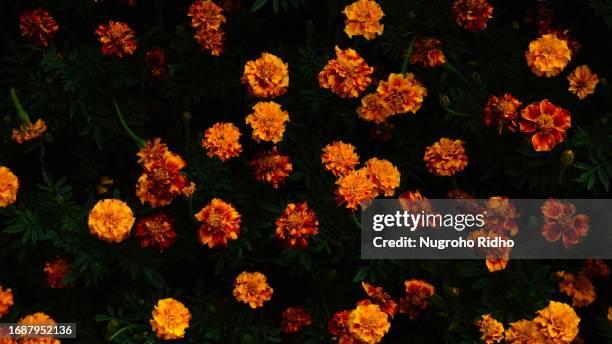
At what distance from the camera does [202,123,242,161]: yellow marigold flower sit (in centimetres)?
246

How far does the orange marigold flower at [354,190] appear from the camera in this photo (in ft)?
7.68

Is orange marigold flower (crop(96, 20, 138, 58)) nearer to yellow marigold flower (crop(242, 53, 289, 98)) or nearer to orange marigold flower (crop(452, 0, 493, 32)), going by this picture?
yellow marigold flower (crop(242, 53, 289, 98))

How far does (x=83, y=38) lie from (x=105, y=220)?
93 centimetres

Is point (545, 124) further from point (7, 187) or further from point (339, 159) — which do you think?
point (7, 187)

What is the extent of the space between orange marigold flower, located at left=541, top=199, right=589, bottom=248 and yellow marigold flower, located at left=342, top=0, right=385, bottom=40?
0.87 meters

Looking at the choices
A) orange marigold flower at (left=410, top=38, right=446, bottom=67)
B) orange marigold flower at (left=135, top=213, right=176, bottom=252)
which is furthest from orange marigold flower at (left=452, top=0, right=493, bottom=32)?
orange marigold flower at (left=135, top=213, right=176, bottom=252)

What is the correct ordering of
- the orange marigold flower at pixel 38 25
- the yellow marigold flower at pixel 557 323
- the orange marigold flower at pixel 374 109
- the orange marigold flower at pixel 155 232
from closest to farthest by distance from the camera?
1. the yellow marigold flower at pixel 557 323
2. the orange marigold flower at pixel 155 232
3. the orange marigold flower at pixel 374 109
4. the orange marigold flower at pixel 38 25

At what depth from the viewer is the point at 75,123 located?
2705 mm

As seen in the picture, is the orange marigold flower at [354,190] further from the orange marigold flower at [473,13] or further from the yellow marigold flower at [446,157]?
the orange marigold flower at [473,13]

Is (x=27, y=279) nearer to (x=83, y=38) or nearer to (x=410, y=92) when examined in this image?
(x=83, y=38)

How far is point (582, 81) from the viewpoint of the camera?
2.54 m

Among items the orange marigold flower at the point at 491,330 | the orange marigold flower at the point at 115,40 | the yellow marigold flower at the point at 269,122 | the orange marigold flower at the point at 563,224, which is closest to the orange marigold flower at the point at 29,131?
the orange marigold flower at the point at 115,40

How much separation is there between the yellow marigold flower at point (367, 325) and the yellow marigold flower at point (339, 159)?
0.48m

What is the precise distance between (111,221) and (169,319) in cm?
37
